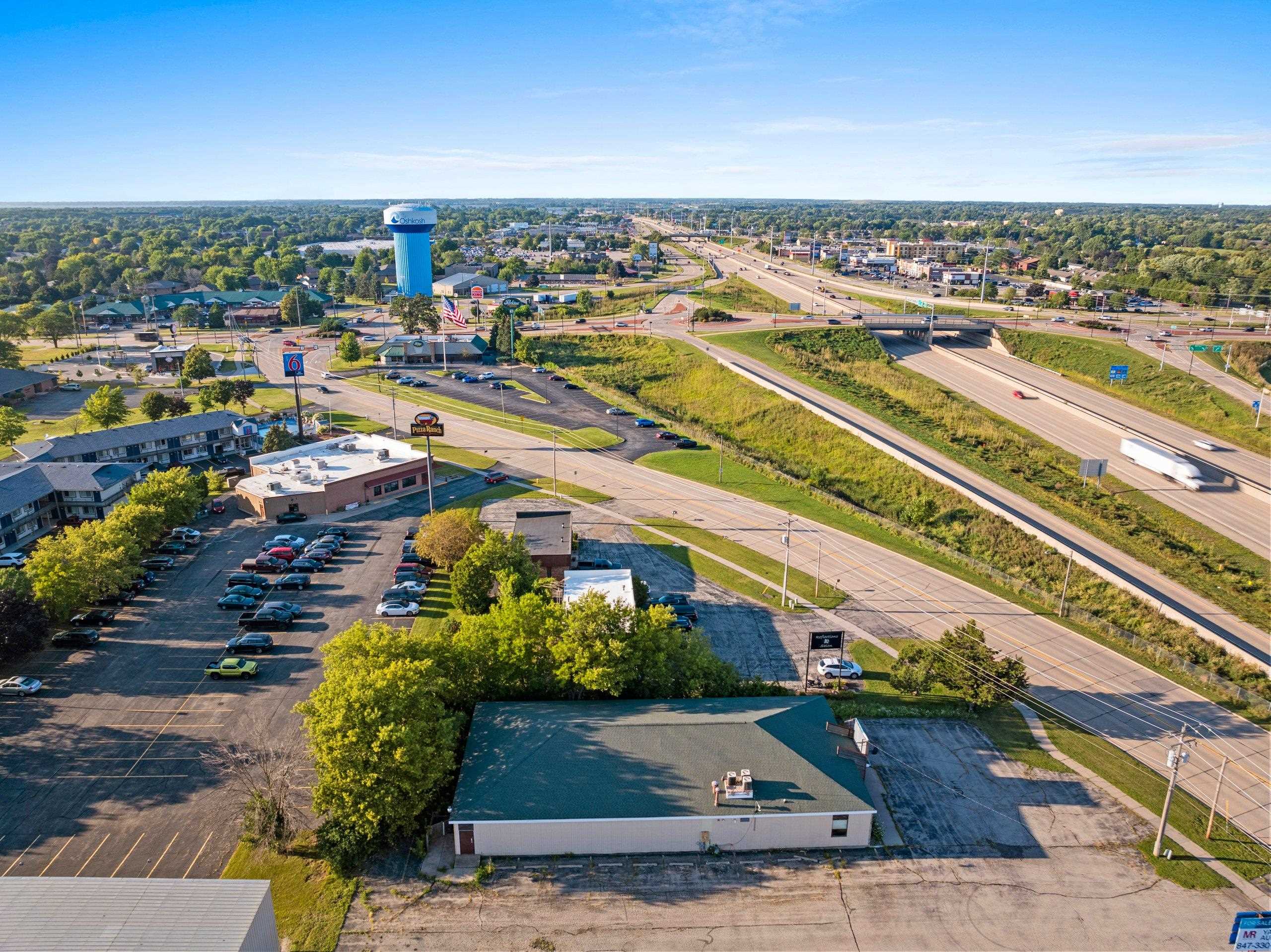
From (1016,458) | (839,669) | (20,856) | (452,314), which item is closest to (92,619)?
(20,856)

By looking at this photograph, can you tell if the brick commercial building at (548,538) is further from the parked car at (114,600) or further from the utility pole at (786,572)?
the parked car at (114,600)

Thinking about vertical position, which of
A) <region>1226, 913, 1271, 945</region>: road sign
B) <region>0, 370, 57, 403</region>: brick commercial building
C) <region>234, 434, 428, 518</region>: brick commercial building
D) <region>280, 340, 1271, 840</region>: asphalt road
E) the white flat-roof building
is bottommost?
<region>280, 340, 1271, 840</region>: asphalt road

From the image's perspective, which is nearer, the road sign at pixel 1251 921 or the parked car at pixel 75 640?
the road sign at pixel 1251 921

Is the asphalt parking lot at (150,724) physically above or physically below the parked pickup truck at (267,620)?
below

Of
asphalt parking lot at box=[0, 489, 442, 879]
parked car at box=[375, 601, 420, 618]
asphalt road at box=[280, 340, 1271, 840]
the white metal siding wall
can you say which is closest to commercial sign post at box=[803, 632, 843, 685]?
asphalt road at box=[280, 340, 1271, 840]

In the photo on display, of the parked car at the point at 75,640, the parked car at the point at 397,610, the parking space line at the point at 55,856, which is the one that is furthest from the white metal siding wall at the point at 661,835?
the parked car at the point at 75,640

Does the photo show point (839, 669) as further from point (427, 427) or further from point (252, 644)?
point (427, 427)

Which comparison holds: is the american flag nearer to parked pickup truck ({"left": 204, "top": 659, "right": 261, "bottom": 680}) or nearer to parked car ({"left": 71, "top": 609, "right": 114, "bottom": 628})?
parked car ({"left": 71, "top": 609, "right": 114, "bottom": 628})
